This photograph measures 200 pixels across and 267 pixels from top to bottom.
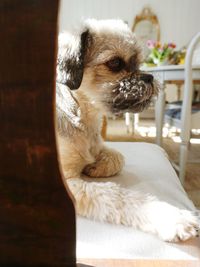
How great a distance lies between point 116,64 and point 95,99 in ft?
0.44

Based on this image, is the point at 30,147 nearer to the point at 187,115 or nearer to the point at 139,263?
the point at 139,263

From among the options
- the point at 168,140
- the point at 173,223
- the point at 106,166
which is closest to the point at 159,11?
the point at 168,140

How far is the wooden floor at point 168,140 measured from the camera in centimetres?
193

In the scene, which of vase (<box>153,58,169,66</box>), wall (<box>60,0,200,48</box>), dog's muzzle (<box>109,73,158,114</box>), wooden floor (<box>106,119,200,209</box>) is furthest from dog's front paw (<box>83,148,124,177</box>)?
wall (<box>60,0,200,48</box>)

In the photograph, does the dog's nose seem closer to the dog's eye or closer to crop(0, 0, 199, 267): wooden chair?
the dog's eye

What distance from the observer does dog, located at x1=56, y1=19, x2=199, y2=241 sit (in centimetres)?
73

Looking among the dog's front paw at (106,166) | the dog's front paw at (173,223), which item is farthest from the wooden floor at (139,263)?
the dog's front paw at (106,166)

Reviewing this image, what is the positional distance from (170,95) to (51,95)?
14.6ft

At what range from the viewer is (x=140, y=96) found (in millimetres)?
907

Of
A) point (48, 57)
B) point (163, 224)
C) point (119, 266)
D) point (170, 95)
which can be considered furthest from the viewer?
point (170, 95)

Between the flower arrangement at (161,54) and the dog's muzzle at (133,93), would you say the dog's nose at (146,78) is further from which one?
the flower arrangement at (161,54)

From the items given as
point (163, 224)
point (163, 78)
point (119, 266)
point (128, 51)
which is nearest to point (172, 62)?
point (163, 78)

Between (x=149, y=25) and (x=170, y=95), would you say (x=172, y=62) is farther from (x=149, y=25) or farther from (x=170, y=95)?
(x=149, y=25)

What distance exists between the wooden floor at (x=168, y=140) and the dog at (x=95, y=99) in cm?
96
